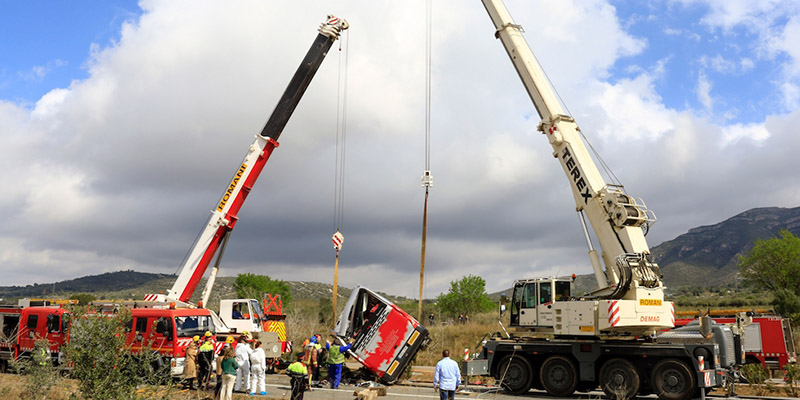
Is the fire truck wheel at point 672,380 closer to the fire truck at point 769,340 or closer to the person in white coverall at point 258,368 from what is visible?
the fire truck at point 769,340

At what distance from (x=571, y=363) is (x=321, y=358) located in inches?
309

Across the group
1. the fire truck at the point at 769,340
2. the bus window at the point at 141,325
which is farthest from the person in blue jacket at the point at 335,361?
the fire truck at the point at 769,340

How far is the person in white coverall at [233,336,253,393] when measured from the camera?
1634cm

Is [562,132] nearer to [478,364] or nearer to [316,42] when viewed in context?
[478,364]

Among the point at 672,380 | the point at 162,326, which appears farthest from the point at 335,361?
the point at 672,380

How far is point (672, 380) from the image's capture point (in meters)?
16.1

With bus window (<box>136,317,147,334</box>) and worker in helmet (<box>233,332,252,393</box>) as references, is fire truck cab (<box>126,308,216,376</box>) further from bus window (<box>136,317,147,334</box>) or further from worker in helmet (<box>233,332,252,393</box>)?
worker in helmet (<box>233,332,252,393</box>)

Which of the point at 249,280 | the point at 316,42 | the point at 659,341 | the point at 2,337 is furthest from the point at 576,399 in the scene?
the point at 249,280

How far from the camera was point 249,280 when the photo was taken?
73.4 metres

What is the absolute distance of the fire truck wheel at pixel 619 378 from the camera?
16.3 metres

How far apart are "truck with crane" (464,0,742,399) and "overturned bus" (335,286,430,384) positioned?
1.89 meters

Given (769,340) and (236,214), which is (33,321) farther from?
(769,340)

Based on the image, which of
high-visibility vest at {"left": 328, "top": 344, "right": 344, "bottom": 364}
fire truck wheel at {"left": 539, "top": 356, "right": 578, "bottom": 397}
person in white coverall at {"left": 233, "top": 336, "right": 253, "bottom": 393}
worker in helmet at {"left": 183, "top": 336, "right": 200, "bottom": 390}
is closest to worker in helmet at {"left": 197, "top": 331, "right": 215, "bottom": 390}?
worker in helmet at {"left": 183, "top": 336, "right": 200, "bottom": 390}

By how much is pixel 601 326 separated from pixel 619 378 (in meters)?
1.65
